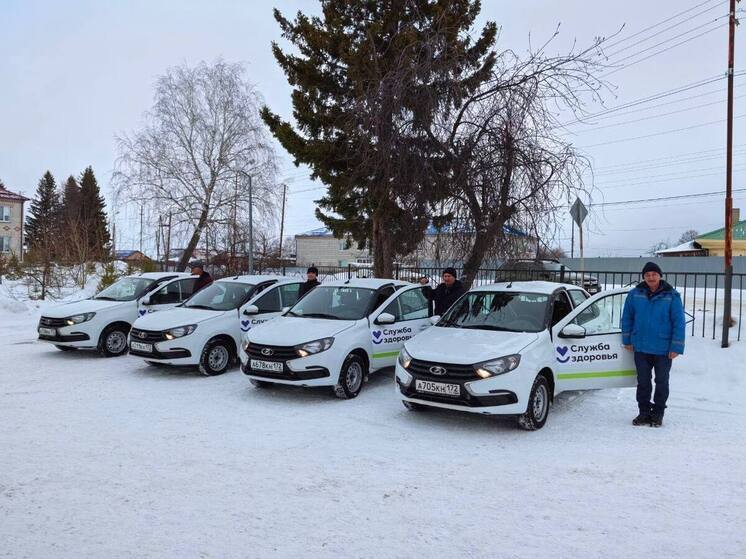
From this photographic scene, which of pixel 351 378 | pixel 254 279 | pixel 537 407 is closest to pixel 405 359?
pixel 351 378

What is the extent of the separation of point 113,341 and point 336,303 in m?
5.03

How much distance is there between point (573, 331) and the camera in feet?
21.5

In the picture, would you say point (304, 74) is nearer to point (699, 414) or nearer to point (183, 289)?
point (183, 289)

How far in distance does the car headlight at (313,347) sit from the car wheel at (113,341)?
5292mm

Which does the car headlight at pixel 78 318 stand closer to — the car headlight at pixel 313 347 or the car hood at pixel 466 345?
the car headlight at pixel 313 347

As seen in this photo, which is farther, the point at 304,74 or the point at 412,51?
the point at 304,74

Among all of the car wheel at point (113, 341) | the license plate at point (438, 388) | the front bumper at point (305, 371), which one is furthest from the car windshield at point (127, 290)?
the license plate at point (438, 388)

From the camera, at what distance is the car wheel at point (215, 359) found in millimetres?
8945

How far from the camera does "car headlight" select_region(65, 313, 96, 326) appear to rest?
10297mm

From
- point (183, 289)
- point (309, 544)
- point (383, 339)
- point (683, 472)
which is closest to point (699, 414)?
point (683, 472)

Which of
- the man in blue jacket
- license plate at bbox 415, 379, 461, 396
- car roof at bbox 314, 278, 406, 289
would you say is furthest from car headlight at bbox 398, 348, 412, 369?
the man in blue jacket

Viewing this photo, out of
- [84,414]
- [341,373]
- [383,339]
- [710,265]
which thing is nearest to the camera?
[84,414]

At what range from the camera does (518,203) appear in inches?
423

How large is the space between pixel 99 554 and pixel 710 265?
33223mm
